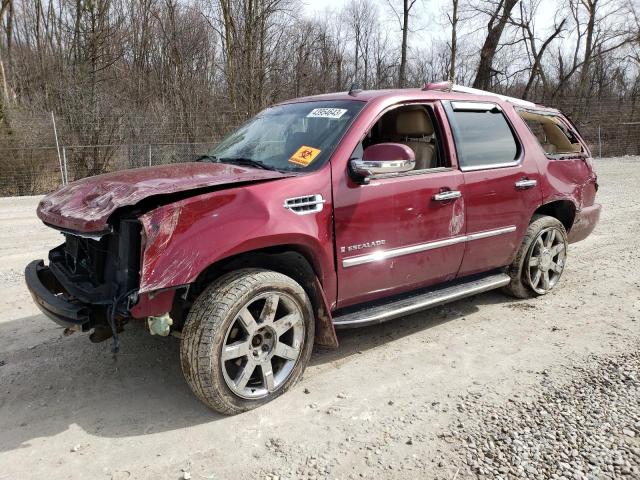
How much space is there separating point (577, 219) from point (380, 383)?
324 centimetres

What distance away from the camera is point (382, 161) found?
3273 millimetres

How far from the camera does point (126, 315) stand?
270cm

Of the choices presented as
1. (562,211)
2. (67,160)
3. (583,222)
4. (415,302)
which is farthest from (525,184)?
(67,160)

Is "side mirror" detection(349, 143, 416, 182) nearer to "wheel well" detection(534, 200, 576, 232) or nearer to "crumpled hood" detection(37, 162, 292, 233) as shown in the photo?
"crumpled hood" detection(37, 162, 292, 233)

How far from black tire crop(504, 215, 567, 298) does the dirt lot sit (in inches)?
11.2

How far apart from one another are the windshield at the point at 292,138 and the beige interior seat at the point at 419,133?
2.07 feet

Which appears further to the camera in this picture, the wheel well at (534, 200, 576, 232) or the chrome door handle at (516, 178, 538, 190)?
the wheel well at (534, 200, 576, 232)

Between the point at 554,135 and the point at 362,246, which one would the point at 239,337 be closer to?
the point at 362,246

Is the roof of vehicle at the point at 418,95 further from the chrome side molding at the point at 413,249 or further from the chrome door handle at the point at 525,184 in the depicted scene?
the chrome side molding at the point at 413,249

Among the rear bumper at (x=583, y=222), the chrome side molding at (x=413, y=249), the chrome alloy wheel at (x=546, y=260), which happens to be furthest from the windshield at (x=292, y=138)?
the rear bumper at (x=583, y=222)

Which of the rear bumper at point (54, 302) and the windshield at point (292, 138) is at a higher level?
the windshield at point (292, 138)

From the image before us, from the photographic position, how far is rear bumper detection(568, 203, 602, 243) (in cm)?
530

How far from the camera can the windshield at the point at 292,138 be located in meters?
3.45

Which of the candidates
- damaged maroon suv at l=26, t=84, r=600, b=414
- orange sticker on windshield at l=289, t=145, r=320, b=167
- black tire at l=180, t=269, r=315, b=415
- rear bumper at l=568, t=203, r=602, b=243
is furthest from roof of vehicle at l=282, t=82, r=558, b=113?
black tire at l=180, t=269, r=315, b=415
